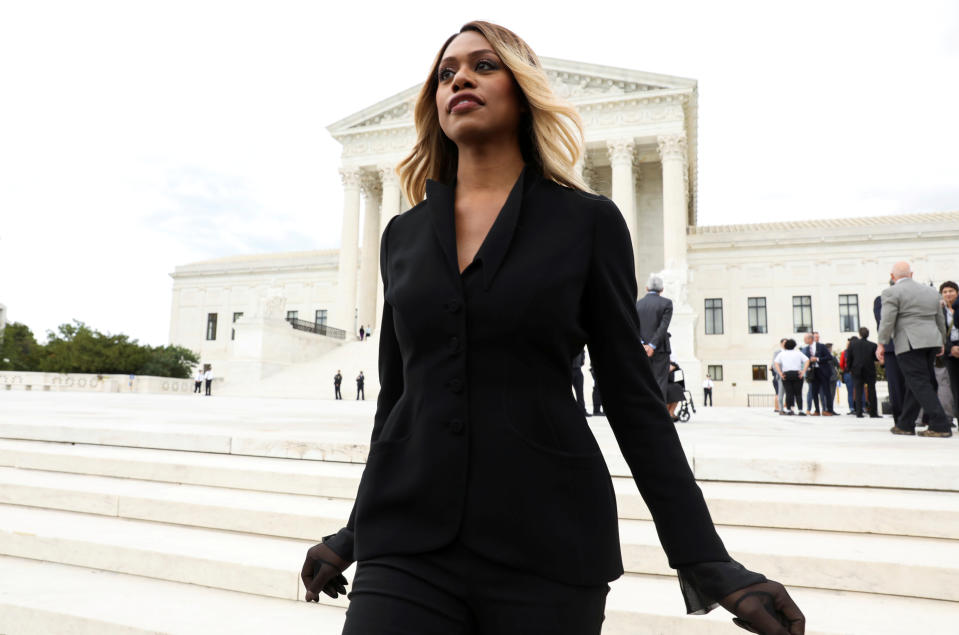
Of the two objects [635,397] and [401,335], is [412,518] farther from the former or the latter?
[635,397]

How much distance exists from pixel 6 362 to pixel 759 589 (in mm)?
42537

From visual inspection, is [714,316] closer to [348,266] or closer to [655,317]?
[348,266]

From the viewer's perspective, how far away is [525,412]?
1.25m

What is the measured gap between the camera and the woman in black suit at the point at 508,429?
1.17m

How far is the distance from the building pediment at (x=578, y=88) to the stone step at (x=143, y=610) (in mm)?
32163

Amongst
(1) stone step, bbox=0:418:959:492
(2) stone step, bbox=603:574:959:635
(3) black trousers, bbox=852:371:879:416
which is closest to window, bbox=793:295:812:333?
(3) black trousers, bbox=852:371:879:416

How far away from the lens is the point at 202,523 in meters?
3.71

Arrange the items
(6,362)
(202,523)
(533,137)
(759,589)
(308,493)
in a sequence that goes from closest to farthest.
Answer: (759,589) → (533,137) → (202,523) → (308,493) → (6,362)

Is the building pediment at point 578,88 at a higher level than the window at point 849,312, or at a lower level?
higher

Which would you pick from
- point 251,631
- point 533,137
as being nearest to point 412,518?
point 533,137

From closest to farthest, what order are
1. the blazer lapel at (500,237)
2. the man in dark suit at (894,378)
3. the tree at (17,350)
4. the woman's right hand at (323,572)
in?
the blazer lapel at (500,237) → the woman's right hand at (323,572) → the man in dark suit at (894,378) → the tree at (17,350)

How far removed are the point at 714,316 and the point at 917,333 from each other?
35694 mm

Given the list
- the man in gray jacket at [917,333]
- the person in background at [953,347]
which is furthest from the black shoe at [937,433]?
the person in background at [953,347]

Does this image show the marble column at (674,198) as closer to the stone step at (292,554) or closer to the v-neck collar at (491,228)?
the stone step at (292,554)
